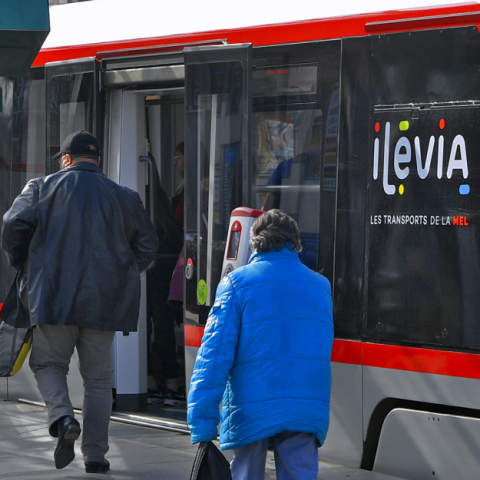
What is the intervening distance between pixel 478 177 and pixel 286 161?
3.96ft

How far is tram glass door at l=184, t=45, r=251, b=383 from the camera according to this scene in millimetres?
5699

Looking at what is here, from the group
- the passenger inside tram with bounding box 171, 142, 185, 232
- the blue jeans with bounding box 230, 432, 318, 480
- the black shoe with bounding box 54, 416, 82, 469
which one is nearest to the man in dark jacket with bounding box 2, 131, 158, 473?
the black shoe with bounding box 54, 416, 82, 469

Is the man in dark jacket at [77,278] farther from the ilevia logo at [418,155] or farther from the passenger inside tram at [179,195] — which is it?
the passenger inside tram at [179,195]

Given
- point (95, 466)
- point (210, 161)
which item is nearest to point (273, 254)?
point (95, 466)

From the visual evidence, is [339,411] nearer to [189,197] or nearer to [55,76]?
[189,197]

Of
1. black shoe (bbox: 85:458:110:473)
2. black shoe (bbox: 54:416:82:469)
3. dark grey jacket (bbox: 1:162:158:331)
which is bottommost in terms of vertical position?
black shoe (bbox: 85:458:110:473)

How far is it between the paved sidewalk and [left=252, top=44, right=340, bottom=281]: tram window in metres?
1.25

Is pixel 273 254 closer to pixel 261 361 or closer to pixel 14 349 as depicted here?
pixel 261 361

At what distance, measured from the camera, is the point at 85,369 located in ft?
17.6

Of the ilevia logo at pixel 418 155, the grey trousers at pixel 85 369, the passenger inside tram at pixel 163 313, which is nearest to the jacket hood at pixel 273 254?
the ilevia logo at pixel 418 155

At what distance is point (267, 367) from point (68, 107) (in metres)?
3.50

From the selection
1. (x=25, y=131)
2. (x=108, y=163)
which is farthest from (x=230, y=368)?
(x=25, y=131)

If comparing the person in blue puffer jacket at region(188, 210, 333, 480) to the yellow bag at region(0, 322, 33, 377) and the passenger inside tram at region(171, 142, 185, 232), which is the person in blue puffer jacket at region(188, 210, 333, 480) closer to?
the yellow bag at region(0, 322, 33, 377)

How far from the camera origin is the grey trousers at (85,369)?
5273 mm
